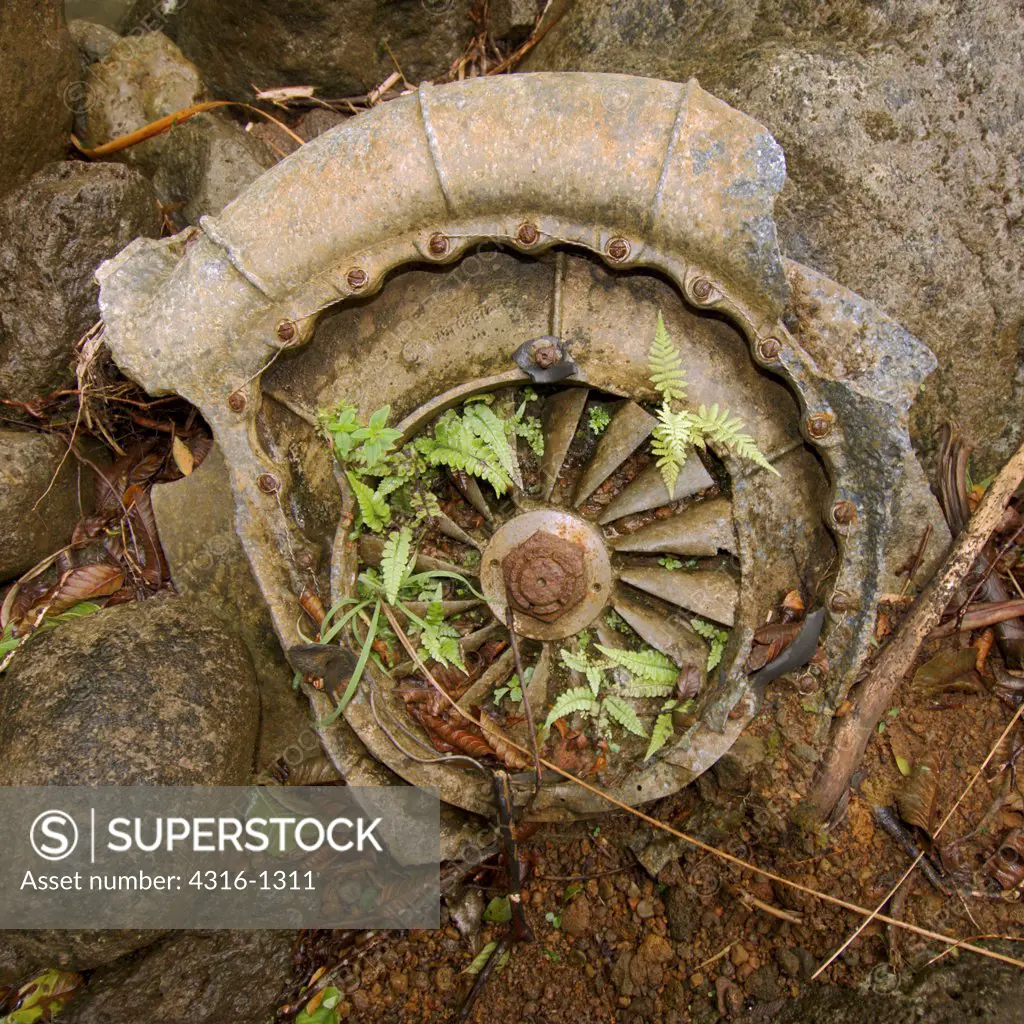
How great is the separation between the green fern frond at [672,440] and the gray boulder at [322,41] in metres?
3.25

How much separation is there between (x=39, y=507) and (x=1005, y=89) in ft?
18.5

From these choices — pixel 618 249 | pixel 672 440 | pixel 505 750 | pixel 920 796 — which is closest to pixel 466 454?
pixel 672 440

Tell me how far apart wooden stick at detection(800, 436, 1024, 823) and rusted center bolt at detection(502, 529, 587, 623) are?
1493 mm

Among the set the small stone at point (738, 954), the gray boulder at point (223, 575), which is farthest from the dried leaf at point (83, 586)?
the small stone at point (738, 954)

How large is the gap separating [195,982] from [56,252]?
3899 millimetres

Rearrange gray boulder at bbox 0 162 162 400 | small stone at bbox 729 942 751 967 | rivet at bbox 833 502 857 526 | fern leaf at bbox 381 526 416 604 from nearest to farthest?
rivet at bbox 833 502 857 526 < fern leaf at bbox 381 526 416 604 < small stone at bbox 729 942 751 967 < gray boulder at bbox 0 162 162 400

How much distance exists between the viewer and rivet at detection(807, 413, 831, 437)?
13.3 feet

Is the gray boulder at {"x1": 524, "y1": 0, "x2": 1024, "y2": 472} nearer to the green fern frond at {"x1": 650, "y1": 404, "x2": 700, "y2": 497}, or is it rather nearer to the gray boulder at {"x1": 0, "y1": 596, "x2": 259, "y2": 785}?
the green fern frond at {"x1": 650, "y1": 404, "x2": 700, "y2": 497}

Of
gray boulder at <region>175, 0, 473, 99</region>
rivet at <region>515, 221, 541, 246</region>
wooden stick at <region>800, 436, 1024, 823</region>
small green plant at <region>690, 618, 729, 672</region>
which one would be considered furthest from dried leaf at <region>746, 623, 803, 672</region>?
gray boulder at <region>175, 0, 473, 99</region>

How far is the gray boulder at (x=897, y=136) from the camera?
185 inches

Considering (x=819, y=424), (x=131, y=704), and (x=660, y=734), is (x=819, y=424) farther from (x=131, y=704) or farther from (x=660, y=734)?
(x=131, y=704)

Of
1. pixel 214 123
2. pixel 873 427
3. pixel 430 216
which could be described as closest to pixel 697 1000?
pixel 873 427

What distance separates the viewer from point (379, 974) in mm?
4738

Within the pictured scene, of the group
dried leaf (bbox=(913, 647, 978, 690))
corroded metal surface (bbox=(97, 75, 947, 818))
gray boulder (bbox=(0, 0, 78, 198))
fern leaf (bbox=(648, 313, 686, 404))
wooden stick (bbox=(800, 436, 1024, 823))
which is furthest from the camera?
gray boulder (bbox=(0, 0, 78, 198))
